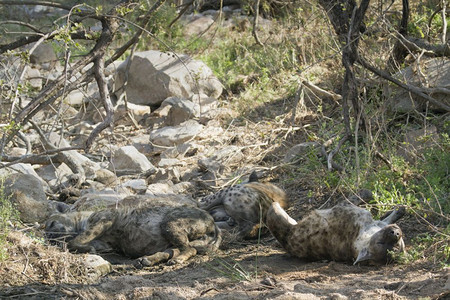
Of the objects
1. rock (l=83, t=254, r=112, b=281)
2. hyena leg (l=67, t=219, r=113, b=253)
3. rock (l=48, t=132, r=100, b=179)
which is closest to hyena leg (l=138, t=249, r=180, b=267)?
rock (l=83, t=254, r=112, b=281)

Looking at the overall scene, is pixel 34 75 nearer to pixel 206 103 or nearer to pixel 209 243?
pixel 206 103

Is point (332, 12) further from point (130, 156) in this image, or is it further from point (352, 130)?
point (130, 156)

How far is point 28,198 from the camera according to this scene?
8023mm

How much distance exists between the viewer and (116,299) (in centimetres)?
484

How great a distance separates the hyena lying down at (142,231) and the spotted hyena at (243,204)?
713mm

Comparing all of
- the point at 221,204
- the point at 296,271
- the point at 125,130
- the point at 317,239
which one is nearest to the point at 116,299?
the point at 296,271

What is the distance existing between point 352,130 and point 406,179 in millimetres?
1439

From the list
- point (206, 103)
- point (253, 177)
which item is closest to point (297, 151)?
point (253, 177)

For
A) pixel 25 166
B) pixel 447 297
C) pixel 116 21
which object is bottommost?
pixel 25 166

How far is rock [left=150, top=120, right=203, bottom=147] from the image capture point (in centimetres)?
1176

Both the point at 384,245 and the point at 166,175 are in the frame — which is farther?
the point at 166,175

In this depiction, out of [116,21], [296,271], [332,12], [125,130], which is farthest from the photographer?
[125,130]

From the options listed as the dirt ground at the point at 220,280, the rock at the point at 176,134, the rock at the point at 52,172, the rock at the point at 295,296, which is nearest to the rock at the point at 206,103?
the rock at the point at 176,134

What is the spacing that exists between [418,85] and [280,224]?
378cm
